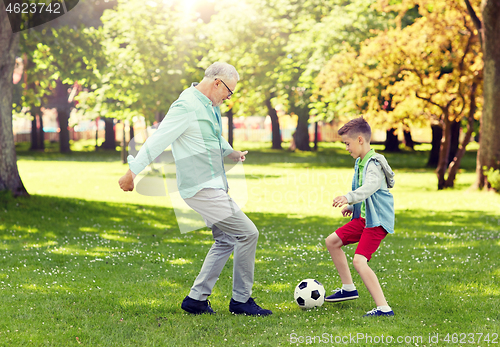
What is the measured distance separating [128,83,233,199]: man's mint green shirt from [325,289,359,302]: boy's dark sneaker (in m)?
1.69

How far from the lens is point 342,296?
5652 millimetres

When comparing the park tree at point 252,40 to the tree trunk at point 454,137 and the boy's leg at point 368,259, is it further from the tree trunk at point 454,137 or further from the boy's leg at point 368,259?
the boy's leg at point 368,259

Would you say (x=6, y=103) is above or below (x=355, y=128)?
above

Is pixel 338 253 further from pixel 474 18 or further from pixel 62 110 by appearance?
pixel 62 110

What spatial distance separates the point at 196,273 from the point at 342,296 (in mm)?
2335

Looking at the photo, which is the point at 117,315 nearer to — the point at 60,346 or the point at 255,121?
the point at 60,346

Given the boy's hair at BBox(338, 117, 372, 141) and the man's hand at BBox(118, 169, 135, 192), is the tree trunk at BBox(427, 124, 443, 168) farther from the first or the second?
the man's hand at BBox(118, 169, 135, 192)

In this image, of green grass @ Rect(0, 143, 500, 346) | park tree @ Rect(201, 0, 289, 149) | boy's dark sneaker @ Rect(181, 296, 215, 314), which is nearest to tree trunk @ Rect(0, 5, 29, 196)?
green grass @ Rect(0, 143, 500, 346)

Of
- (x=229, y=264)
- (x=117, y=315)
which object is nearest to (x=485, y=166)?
(x=229, y=264)

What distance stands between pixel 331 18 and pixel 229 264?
20.0 m

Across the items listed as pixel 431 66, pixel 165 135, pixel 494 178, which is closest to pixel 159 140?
pixel 165 135

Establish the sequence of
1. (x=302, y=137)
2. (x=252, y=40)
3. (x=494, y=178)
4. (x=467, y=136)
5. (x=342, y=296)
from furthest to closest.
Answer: (x=302, y=137)
(x=252, y=40)
(x=467, y=136)
(x=494, y=178)
(x=342, y=296)

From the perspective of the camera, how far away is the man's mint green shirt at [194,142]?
4965 mm

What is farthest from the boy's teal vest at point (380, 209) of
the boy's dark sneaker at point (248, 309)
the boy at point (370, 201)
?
the boy's dark sneaker at point (248, 309)
